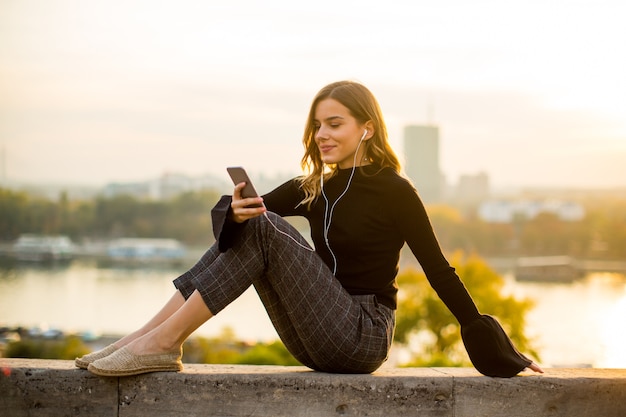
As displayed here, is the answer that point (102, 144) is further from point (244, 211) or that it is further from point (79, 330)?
point (244, 211)

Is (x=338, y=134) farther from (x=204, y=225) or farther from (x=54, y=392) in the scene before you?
(x=204, y=225)

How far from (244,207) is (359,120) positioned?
2.58ft

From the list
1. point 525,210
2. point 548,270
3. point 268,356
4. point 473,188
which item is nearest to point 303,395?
point 268,356

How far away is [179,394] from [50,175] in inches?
3911

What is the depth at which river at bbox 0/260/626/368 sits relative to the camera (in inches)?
1810

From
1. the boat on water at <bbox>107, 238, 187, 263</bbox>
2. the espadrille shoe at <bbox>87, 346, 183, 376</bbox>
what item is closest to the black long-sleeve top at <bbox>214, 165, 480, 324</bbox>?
the espadrille shoe at <bbox>87, 346, 183, 376</bbox>

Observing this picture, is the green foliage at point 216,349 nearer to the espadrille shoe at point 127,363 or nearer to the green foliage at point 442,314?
the green foliage at point 442,314

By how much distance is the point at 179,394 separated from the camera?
9.14 feet

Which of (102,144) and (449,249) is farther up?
(102,144)

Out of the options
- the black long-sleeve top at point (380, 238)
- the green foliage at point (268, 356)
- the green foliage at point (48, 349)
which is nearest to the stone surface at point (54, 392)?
the black long-sleeve top at point (380, 238)

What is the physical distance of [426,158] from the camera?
9162cm

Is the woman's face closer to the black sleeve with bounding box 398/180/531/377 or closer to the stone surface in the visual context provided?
the black sleeve with bounding box 398/180/531/377

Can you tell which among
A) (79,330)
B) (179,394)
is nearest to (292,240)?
(179,394)

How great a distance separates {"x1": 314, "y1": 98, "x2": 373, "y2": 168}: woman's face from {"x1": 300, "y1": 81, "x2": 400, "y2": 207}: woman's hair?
0.02 metres
